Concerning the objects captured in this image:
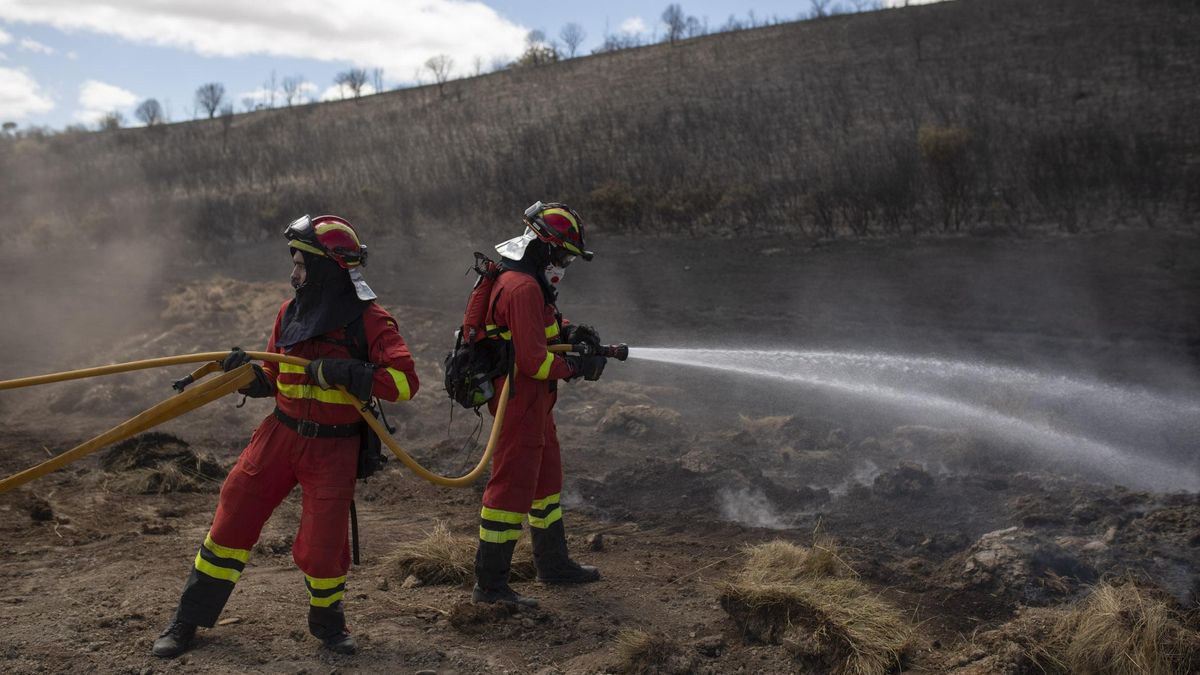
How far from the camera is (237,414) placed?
968cm

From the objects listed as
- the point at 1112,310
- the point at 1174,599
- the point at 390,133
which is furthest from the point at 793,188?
the point at 390,133

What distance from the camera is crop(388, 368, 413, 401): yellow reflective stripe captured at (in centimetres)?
398

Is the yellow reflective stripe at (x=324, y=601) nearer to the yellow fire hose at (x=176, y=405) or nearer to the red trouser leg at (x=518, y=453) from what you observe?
the yellow fire hose at (x=176, y=405)

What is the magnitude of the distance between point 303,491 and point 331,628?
0.63m

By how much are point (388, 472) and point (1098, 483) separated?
18.0 feet

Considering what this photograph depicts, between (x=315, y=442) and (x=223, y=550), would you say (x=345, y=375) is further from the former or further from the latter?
(x=223, y=550)

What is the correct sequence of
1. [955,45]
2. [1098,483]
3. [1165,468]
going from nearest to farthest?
[1098,483] < [1165,468] < [955,45]

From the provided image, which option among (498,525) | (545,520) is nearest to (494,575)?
(498,525)

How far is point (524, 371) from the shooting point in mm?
4582

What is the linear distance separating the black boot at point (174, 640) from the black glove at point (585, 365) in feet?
Result: 6.99

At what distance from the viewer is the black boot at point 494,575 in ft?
15.2

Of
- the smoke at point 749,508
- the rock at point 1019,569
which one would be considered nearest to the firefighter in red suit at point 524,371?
the smoke at point 749,508

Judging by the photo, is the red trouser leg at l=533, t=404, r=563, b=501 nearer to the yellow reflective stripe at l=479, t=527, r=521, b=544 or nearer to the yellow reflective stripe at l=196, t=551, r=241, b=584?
the yellow reflective stripe at l=479, t=527, r=521, b=544

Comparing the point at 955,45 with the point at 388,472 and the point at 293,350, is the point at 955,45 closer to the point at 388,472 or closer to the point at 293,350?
the point at 388,472
